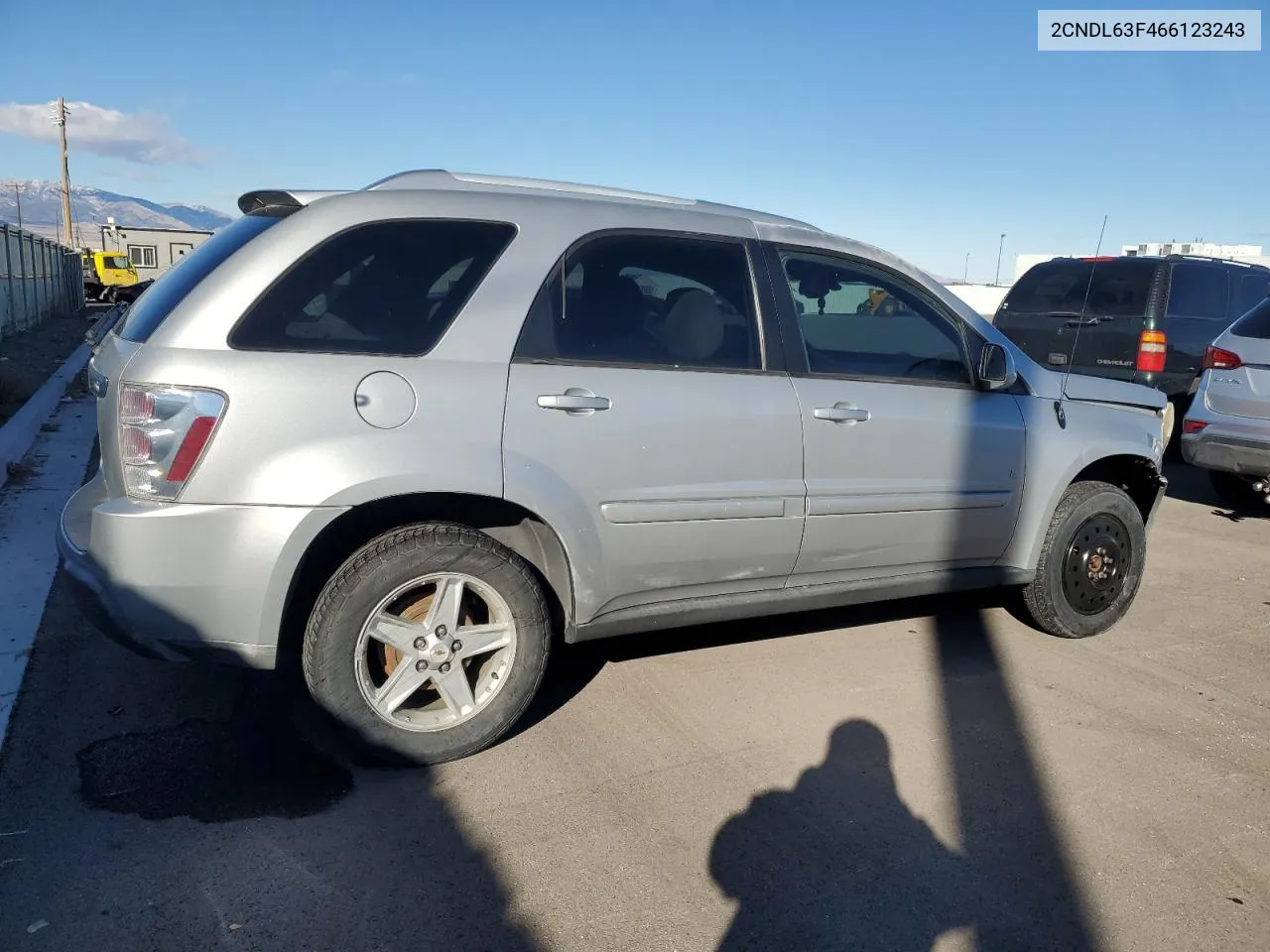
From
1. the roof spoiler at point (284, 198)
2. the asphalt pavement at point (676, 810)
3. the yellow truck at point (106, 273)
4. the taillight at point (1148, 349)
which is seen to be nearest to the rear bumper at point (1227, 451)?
the taillight at point (1148, 349)

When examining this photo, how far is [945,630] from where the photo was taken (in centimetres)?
492

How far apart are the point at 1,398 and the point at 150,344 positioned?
739 centimetres

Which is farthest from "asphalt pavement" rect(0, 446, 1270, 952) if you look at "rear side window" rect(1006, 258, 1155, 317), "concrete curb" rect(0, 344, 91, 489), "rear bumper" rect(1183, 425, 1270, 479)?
"rear side window" rect(1006, 258, 1155, 317)

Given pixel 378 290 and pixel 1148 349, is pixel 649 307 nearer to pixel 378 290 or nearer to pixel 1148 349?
pixel 378 290

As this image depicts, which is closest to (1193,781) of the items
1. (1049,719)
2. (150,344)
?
(1049,719)

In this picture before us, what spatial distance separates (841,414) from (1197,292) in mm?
7401

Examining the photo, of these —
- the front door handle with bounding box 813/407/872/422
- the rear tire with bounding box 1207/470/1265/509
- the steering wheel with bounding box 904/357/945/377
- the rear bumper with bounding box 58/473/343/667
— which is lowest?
the rear tire with bounding box 1207/470/1265/509

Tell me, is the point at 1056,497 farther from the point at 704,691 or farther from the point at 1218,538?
the point at 1218,538

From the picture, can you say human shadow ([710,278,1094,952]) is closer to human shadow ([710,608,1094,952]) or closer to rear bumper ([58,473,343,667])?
human shadow ([710,608,1094,952])

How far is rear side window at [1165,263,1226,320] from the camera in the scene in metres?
9.35

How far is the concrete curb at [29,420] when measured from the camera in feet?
22.4

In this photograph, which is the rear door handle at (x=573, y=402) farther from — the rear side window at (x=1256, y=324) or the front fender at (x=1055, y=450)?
the rear side window at (x=1256, y=324)

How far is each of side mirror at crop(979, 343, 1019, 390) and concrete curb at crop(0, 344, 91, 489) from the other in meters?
5.93

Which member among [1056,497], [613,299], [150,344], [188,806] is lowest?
[188,806]
